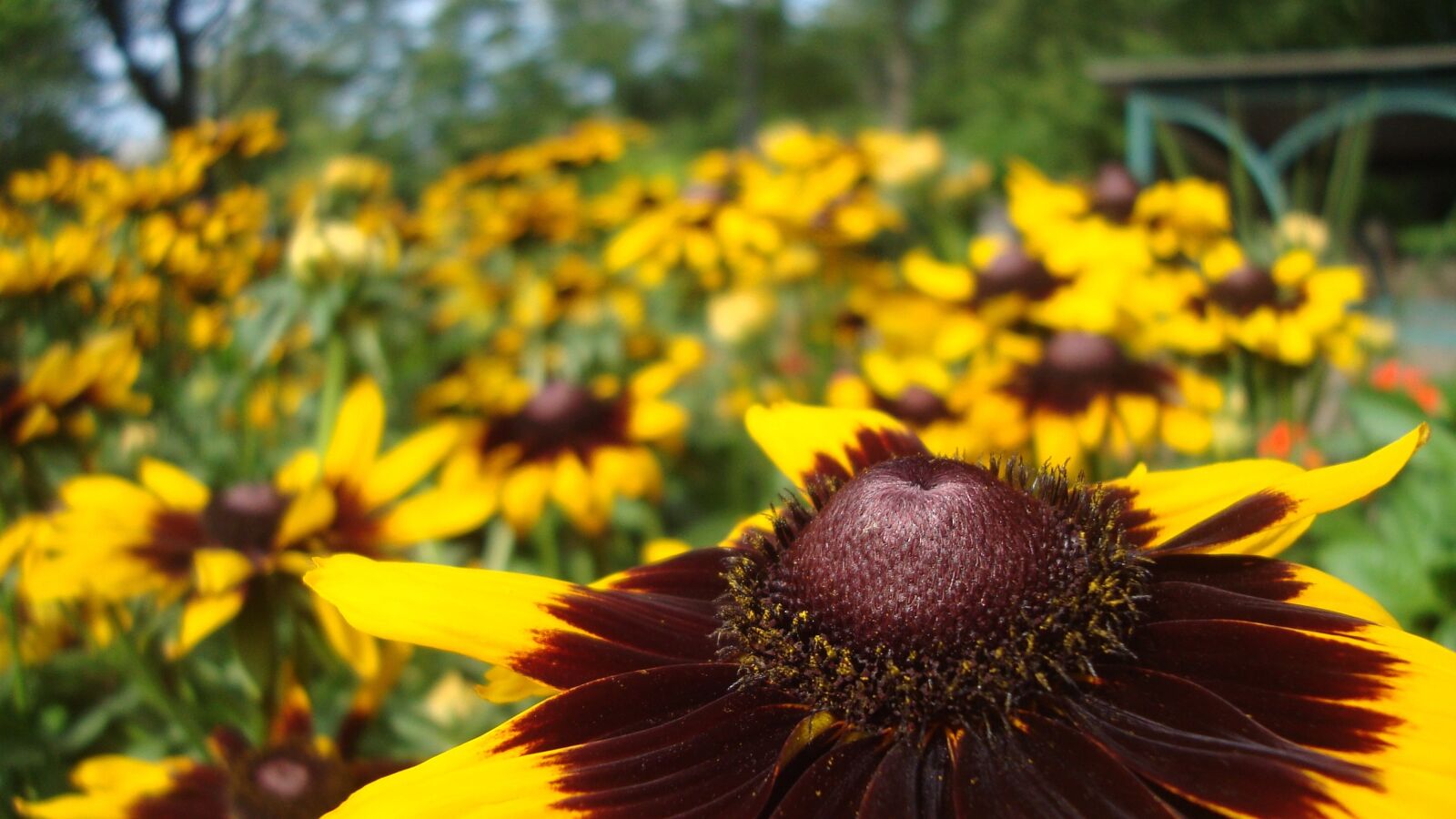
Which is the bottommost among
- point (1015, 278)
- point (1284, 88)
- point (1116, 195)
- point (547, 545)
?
point (547, 545)

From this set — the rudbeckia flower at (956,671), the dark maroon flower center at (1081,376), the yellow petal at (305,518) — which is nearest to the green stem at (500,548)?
the yellow petal at (305,518)

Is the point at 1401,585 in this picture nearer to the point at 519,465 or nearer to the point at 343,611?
the point at 343,611

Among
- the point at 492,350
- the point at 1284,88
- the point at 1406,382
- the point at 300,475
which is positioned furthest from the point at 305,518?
the point at 1284,88

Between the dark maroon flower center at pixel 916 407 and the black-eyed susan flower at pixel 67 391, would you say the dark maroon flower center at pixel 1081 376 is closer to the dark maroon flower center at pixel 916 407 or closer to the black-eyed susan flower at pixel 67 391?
the dark maroon flower center at pixel 916 407

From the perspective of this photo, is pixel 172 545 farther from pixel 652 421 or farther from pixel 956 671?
pixel 956 671

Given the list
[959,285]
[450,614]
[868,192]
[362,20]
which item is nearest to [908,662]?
[450,614]

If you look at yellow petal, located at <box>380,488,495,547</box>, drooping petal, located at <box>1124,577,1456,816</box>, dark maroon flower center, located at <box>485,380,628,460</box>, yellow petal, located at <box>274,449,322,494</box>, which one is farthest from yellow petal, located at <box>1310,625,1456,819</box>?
dark maroon flower center, located at <box>485,380,628,460</box>
